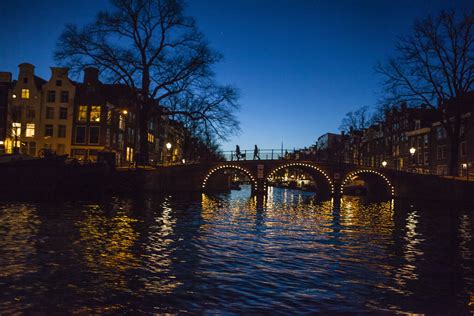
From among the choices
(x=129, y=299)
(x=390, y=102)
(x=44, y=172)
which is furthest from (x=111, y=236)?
(x=390, y=102)

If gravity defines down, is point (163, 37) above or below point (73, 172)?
above

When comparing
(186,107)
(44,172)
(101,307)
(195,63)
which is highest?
(195,63)

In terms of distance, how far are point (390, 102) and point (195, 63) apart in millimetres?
18833

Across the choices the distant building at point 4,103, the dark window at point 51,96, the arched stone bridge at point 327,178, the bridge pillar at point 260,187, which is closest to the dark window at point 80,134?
the dark window at point 51,96

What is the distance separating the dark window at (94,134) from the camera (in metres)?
59.1

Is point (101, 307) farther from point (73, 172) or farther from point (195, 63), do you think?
point (195, 63)

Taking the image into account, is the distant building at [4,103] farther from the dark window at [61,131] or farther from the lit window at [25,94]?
the dark window at [61,131]

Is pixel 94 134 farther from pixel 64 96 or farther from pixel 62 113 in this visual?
pixel 64 96

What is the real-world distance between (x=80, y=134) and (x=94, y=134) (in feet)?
6.03

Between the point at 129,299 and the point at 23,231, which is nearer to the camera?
the point at 129,299

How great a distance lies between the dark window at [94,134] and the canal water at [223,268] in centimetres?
4151

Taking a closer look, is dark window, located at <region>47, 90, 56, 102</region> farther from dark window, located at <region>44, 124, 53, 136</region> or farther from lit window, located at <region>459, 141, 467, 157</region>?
lit window, located at <region>459, 141, 467, 157</region>

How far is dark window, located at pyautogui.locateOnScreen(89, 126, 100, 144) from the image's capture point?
194ft

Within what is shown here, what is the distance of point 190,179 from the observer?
49594 millimetres
